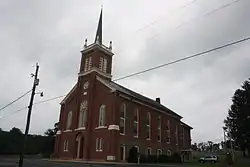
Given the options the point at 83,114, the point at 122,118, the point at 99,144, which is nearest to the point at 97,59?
the point at 83,114

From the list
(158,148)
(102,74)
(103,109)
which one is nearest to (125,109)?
(103,109)

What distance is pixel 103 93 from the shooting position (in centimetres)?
4644

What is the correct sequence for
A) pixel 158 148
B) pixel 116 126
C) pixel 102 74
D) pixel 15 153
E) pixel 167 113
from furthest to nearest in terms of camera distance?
pixel 15 153 → pixel 167 113 → pixel 158 148 → pixel 102 74 → pixel 116 126

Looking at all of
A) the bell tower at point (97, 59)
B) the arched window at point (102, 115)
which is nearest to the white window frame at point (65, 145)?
the arched window at point (102, 115)

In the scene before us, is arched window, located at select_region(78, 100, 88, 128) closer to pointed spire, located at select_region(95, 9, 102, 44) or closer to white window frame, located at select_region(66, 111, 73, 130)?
white window frame, located at select_region(66, 111, 73, 130)

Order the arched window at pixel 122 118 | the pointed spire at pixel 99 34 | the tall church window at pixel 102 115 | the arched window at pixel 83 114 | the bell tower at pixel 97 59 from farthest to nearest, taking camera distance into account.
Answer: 1. the pointed spire at pixel 99 34
2. the bell tower at pixel 97 59
3. the arched window at pixel 83 114
4. the tall church window at pixel 102 115
5. the arched window at pixel 122 118

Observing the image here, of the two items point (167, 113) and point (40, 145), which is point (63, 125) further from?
point (40, 145)

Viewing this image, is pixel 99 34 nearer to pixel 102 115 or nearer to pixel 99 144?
pixel 102 115

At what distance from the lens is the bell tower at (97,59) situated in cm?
5047

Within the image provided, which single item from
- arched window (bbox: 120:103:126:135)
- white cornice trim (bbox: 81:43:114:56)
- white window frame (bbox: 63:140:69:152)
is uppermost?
white cornice trim (bbox: 81:43:114:56)

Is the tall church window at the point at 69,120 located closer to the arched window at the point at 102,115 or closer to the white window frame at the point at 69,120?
the white window frame at the point at 69,120

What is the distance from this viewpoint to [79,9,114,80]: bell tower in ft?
166

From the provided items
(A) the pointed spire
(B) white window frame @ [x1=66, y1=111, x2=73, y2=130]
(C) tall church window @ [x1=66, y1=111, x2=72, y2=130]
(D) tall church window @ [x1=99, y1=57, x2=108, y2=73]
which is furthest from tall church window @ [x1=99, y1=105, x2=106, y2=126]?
(A) the pointed spire

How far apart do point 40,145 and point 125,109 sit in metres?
40.4
